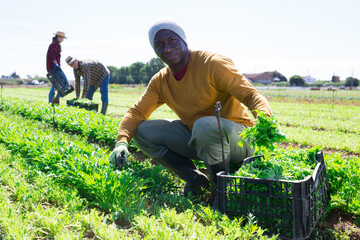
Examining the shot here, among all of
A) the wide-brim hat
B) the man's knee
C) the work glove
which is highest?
the wide-brim hat

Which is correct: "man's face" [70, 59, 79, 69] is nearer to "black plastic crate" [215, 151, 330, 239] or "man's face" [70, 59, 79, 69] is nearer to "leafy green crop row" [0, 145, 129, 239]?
"leafy green crop row" [0, 145, 129, 239]

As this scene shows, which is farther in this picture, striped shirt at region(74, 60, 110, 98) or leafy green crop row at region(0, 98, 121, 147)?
striped shirt at region(74, 60, 110, 98)

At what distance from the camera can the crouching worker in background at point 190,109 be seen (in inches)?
107

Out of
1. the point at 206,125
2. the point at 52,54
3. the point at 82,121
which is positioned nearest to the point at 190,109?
the point at 206,125

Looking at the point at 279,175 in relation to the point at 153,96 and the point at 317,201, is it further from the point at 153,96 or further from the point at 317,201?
the point at 153,96

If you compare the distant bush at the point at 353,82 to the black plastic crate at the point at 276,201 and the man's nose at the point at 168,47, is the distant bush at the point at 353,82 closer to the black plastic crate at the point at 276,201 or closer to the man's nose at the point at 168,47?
the man's nose at the point at 168,47

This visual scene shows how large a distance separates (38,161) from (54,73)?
572 cm

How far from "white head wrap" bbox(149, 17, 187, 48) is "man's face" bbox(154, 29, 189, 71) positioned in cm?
3

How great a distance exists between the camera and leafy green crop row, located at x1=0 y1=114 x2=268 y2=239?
203 cm

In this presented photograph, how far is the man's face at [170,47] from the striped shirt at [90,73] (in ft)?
17.6

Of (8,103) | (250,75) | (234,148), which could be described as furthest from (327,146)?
(250,75)

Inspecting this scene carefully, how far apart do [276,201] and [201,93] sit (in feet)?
4.16

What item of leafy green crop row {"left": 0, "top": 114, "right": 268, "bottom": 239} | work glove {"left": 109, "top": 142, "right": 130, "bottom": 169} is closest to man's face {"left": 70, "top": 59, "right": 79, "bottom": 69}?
leafy green crop row {"left": 0, "top": 114, "right": 268, "bottom": 239}

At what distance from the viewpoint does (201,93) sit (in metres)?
2.98
